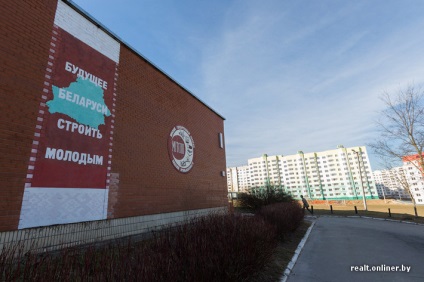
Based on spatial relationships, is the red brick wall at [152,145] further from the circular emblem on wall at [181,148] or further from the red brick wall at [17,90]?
the red brick wall at [17,90]

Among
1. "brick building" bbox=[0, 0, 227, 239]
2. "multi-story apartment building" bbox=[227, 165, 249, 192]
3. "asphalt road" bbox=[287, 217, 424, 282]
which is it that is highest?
"multi-story apartment building" bbox=[227, 165, 249, 192]

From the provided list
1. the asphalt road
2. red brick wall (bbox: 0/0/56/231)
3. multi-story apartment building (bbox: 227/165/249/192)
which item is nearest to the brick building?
red brick wall (bbox: 0/0/56/231)

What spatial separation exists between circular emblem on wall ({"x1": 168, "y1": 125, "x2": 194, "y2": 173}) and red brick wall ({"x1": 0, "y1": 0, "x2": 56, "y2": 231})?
649cm

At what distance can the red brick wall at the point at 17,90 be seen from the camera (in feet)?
18.4

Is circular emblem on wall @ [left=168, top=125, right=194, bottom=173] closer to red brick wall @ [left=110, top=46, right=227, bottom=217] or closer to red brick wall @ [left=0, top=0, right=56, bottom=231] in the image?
red brick wall @ [left=110, top=46, right=227, bottom=217]

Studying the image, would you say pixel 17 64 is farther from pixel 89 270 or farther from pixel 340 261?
pixel 340 261

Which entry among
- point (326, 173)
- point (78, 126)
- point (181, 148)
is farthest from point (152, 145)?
point (326, 173)

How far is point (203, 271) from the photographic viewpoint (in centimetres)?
338

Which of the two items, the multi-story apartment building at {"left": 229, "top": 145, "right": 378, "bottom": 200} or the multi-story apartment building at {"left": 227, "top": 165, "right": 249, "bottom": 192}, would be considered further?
the multi-story apartment building at {"left": 227, "top": 165, "right": 249, "bottom": 192}

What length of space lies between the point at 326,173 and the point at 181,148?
101612mm

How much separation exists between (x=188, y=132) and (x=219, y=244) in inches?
403

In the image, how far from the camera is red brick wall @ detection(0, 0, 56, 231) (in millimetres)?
5602

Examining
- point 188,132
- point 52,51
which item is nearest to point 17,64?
point 52,51

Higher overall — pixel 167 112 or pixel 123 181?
pixel 167 112
